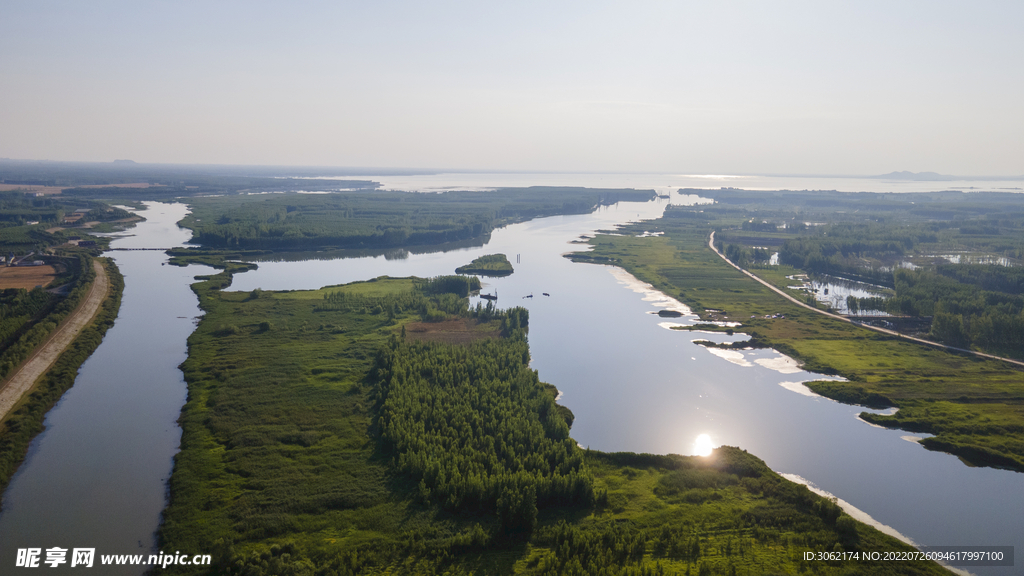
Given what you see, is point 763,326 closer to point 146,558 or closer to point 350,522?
point 350,522

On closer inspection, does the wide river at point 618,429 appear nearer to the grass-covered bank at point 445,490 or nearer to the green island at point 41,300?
the green island at point 41,300

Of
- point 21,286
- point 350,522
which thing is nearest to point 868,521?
point 350,522

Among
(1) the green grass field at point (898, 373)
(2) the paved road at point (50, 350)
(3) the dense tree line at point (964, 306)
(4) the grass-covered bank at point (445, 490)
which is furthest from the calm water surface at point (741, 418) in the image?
(3) the dense tree line at point (964, 306)

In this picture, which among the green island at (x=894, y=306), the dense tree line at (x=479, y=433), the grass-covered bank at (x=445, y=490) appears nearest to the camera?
the grass-covered bank at (x=445, y=490)

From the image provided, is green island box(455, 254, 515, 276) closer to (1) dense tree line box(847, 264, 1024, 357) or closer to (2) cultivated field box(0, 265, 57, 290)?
(1) dense tree line box(847, 264, 1024, 357)

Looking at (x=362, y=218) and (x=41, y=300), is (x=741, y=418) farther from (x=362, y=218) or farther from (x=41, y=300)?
(x=362, y=218)

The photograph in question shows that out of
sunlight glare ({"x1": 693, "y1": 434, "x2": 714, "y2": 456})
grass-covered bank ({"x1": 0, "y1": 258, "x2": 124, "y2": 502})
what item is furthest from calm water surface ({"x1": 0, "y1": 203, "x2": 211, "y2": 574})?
sunlight glare ({"x1": 693, "y1": 434, "x2": 714, "y2": 456})
